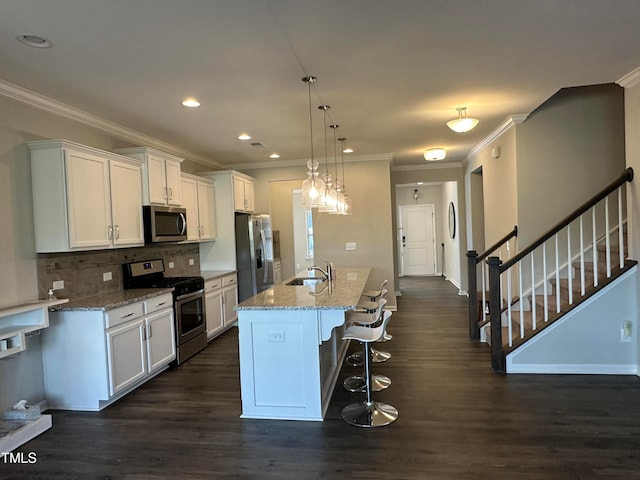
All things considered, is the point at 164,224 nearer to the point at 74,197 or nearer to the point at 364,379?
the point at 74,197

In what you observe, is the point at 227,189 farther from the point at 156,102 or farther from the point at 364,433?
the point at 364,433

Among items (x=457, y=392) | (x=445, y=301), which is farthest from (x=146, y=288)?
(x=445, y=301)

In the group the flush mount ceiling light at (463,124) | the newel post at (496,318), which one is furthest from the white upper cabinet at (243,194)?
the newel post at (496,318)

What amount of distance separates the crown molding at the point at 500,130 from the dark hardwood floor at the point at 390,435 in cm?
277

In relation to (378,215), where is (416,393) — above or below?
below

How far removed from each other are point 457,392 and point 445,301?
164 inches

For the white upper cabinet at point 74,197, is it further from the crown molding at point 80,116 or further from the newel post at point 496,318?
the newel post at point 496,318

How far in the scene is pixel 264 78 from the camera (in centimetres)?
315

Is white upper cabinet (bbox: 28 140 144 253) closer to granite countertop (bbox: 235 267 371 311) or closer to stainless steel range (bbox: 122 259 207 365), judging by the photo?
stainless steel range (bbox: 122 259 207 365)

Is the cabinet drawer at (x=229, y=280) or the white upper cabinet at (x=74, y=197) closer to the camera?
the white upper cabinet at (x=74, y=197)

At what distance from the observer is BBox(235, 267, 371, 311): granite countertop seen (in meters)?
2.96

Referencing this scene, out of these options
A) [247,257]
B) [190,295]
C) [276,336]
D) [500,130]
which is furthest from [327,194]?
[500,130]

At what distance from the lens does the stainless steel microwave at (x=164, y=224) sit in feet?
14.3

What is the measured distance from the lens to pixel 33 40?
Result: 7.90 ft
